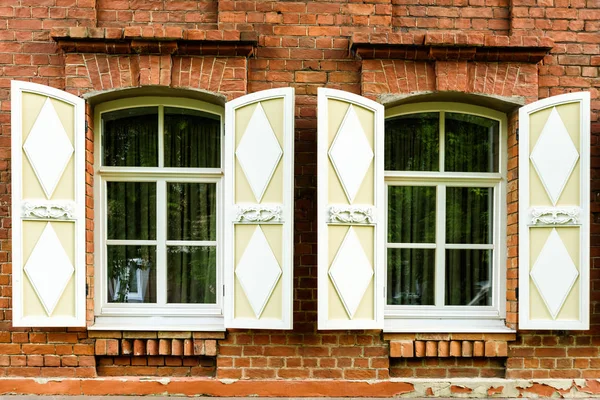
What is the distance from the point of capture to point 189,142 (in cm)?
412

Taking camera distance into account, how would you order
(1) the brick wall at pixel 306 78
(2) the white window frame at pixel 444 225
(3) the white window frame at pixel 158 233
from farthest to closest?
(2) the white window frame at pixel 444 225
(3) the white window frame at pixel 158 233
(1) the brick wall at pixel 306 78

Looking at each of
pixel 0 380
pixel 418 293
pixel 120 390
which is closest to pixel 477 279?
pixel 418 293

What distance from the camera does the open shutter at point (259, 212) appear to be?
12.2ft

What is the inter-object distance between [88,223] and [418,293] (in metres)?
2.67

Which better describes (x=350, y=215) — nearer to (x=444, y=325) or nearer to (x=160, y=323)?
(x=444, y=325)

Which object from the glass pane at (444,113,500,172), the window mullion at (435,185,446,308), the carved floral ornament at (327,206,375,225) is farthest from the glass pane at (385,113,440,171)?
the carved floral ornament at (327,206,375,225)

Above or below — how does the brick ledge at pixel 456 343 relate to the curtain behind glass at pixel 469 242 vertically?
below

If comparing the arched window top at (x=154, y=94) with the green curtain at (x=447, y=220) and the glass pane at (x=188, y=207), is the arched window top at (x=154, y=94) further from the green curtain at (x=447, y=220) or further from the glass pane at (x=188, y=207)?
the green curtain at (x=447, y=220)

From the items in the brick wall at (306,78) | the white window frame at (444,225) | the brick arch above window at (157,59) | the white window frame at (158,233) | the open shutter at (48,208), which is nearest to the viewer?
the open shutter at (48,208)

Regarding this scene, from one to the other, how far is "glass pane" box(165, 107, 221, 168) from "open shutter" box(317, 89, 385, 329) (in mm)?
959

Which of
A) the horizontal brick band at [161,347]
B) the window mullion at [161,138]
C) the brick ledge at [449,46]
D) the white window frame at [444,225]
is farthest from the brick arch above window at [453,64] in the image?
the horizontal brick band at [161,347]

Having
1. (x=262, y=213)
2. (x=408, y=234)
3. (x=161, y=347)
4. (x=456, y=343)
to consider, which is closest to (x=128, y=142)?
(x=262, y=213)

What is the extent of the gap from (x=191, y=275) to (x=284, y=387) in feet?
3.73

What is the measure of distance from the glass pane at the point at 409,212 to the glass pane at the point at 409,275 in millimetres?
115
